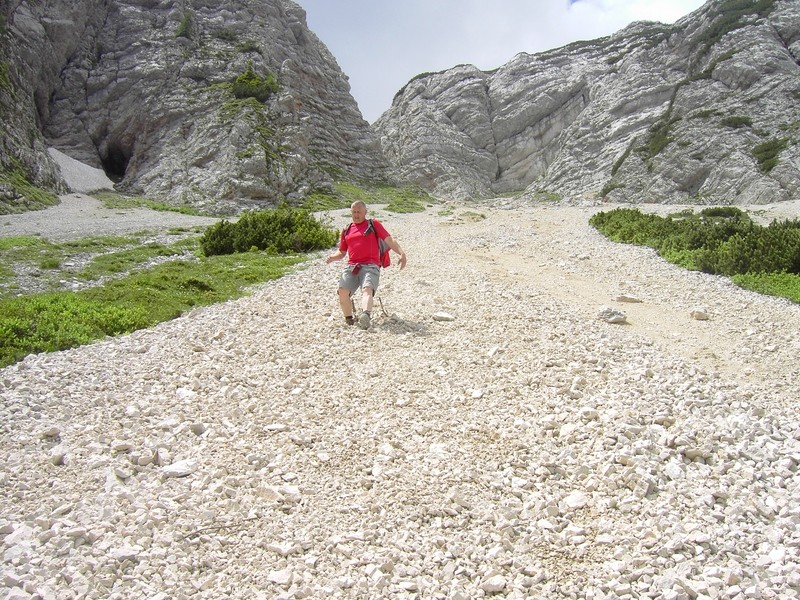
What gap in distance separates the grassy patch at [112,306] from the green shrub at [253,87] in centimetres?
5775

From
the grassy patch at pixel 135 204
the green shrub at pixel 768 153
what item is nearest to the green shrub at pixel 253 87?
the grassy patch at pixel 135 204

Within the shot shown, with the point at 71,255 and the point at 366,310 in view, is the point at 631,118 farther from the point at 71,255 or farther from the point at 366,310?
the point at 366,310

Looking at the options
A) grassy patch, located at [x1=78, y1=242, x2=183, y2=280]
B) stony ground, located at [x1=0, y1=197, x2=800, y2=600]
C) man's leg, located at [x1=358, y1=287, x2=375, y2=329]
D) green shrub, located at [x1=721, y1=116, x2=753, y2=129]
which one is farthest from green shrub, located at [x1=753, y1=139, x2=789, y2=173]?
man's leg, located at [x1=358, y1=287, x2=375, y2=329]

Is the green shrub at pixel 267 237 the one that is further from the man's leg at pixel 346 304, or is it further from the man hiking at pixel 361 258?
the man's leg at pixel 346 304

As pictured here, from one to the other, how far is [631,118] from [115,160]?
84834mm

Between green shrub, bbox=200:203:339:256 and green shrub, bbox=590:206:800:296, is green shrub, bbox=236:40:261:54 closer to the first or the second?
green shrub, bbox=200:203:339:256

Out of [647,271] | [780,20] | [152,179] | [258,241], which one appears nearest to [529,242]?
[647,271]

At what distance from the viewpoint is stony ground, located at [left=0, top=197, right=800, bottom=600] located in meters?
4.57

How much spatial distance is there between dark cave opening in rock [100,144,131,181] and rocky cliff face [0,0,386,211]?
14 cm

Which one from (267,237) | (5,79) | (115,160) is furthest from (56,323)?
(115,160)

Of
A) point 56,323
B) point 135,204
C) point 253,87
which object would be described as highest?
point 253,87

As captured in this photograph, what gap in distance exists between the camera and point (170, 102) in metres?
68.8

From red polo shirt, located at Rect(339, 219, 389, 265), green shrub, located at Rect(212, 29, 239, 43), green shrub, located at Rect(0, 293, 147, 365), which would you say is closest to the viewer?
green shrub, located at Rect(0, 293, 147, 365)

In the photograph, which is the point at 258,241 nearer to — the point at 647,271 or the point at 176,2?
the point at 647,271
